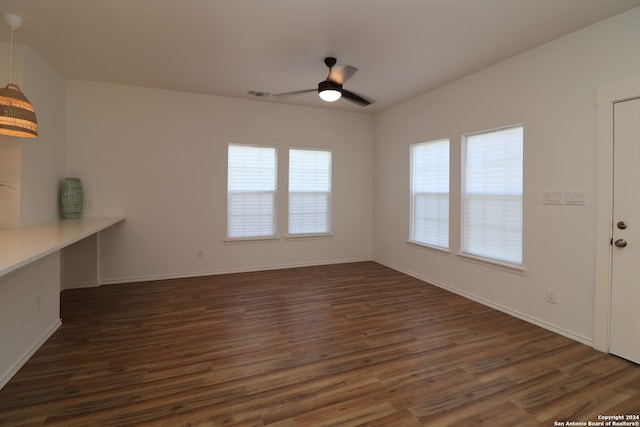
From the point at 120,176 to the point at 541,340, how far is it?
5.45 m

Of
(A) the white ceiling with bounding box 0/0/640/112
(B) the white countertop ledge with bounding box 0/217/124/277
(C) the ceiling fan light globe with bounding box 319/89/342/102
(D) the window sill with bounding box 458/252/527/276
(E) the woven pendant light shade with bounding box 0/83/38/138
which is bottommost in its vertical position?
(D) the window sill with bounding box 458/252/527/276

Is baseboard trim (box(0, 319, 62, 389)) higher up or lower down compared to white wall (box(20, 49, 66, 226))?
lower down

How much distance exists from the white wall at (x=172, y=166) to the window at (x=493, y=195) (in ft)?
8.32

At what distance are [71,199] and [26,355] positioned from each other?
7.42 feet

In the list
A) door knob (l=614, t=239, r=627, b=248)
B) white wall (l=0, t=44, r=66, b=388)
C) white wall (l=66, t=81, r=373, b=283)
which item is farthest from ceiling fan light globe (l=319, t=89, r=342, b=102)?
white wall (l=0, t=44, r=66, b=388)

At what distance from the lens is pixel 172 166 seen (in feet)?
15.4

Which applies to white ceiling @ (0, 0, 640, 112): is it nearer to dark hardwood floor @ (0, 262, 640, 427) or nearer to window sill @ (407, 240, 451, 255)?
window sill @ (407, 240, 451, 255)

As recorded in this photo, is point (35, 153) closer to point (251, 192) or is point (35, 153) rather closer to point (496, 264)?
point (251, 192)

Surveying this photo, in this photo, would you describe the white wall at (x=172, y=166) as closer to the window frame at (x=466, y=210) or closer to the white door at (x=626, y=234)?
the window frame at (x=466, y=210)

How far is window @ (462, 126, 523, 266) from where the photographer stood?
3430mm

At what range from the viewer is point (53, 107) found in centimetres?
383

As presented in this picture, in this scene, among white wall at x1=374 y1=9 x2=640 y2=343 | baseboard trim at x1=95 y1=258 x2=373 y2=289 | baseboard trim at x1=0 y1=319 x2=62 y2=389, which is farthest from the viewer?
baseboard trim at x1=95 y1=258 x2=373 y2=289

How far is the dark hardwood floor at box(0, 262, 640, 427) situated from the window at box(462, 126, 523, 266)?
0.75 m

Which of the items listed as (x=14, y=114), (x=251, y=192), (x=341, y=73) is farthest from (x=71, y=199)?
(x=341, y=73)
